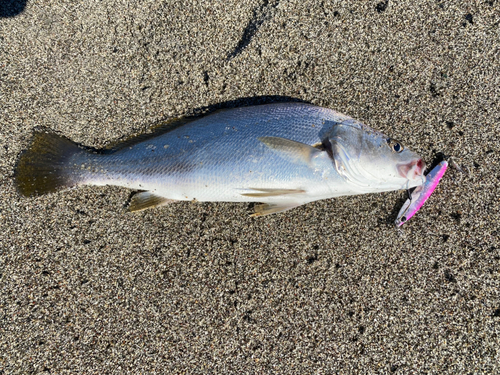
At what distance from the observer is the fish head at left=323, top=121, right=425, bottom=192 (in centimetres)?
188

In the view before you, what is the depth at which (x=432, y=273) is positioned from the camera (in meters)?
2.03

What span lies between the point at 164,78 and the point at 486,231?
2.56 metres

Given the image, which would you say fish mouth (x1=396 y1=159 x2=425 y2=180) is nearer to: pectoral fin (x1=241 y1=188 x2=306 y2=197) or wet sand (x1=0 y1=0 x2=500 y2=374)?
wet sand (x1=0 y1=0 x2=500 y2=374)

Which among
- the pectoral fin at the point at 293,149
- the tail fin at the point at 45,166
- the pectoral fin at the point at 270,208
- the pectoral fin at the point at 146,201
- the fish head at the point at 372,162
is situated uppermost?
the fish head at the point at 372,162

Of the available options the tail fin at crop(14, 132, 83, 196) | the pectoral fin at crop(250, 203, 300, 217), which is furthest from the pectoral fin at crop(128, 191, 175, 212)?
the pectoral fin at crop(250, 203, 300, 217)

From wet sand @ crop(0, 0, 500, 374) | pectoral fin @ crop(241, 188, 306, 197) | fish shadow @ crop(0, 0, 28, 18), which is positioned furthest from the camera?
fish shadow @ crop(0, 0, 28, 18)

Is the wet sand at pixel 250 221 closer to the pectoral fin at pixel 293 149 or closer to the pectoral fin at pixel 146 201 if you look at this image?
the pectoral fin at pixel 146 201

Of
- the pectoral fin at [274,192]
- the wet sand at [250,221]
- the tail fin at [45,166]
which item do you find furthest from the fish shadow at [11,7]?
the pectoral fin at [274,192]

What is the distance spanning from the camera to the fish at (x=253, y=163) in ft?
6.10

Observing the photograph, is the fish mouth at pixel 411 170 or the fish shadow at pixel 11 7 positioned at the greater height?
the fish mouth at pixel 411 170

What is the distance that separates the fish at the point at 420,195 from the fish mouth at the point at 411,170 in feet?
0.72

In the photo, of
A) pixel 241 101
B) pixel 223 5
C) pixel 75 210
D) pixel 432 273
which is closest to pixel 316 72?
pixel 241 101

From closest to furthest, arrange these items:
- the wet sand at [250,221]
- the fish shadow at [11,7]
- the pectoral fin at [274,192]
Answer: the pectoral fin at [274,192]
the wet sand at [250,221]
the fish shadow at [11,7]

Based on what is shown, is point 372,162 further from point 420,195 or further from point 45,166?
point 45,166
